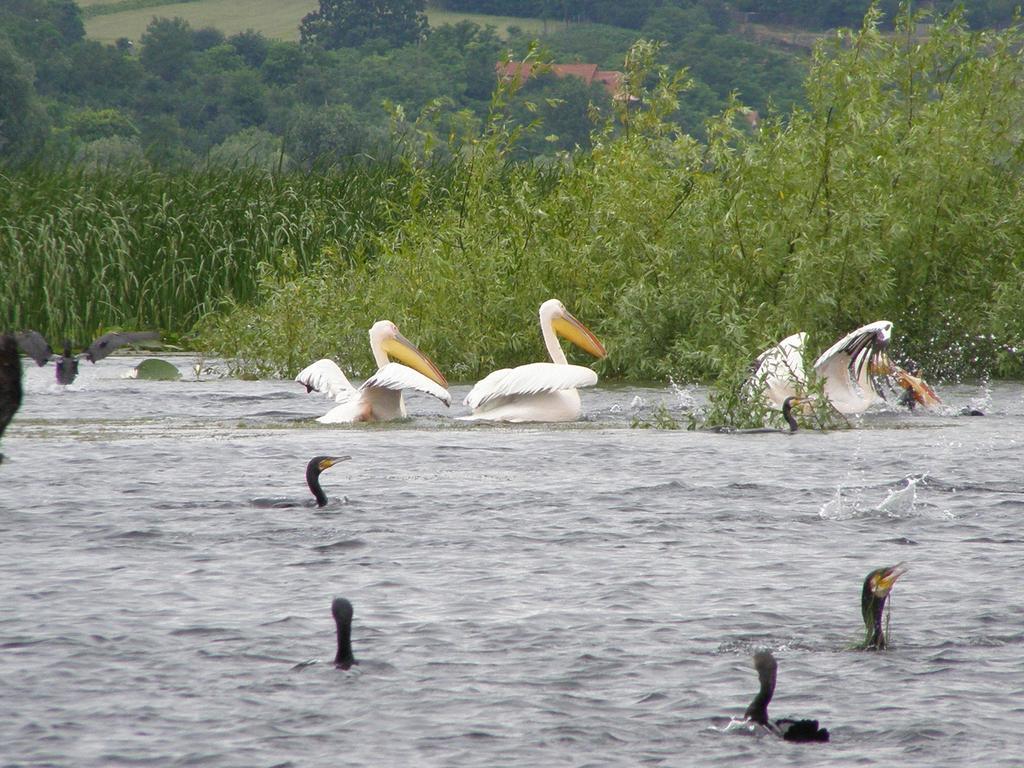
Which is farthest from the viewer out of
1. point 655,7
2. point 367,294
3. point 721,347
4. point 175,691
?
point 655,7

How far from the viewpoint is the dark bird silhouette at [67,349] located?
1241 centimetres

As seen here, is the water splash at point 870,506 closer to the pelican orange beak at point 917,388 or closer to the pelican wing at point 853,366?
the pelican wing at point 853,366

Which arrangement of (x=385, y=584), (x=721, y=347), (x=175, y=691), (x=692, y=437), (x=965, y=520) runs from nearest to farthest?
(x=175, y=691)
(x=385, y=584)
(x=965, y=520)
(x=692, y=437)
(x=721, y=347)

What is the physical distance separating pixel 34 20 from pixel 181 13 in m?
16.2

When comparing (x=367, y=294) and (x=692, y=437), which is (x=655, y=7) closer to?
(x=367, y=294)

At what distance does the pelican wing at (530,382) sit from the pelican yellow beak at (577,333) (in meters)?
1.38

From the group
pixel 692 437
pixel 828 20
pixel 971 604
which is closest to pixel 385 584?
pixel 971 604

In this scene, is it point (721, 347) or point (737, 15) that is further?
point (737, 15)

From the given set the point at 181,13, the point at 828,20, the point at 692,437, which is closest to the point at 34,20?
the point at 181,13

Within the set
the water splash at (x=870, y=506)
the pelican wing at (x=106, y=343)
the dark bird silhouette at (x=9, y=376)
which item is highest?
the dark bird silhouette at (x=9, y=376)

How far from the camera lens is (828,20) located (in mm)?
50312

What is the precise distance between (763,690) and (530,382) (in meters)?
6.16

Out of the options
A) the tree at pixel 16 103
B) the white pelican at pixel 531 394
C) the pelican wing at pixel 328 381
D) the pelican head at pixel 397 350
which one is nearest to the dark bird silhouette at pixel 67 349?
the pelican wing at pixel 328 381

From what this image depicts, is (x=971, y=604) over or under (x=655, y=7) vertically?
under
